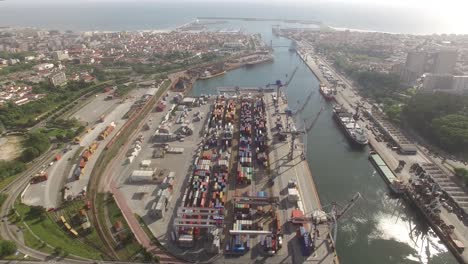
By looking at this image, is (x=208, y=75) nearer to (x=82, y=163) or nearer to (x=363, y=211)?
(x=82, y=163)

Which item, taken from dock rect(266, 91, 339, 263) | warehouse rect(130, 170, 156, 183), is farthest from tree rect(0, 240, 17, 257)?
dock rect(266, 91, 339, 263)

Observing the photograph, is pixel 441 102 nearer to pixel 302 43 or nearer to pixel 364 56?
pixel 364 56

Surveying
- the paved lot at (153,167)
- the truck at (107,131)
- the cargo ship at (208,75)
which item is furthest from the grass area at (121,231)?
the cargo ship at (208,75)

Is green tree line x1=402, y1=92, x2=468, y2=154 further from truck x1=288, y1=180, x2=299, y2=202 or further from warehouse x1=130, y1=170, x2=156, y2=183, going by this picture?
warehouse x1=130, y1=170, x2=156, y2=183

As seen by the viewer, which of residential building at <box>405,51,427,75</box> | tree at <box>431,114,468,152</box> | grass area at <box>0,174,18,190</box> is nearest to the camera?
grass area at <box>0,174,18,190</box>

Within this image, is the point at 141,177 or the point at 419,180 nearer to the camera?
the point at 419,180

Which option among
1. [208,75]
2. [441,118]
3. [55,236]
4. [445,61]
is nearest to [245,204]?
[55,236]
